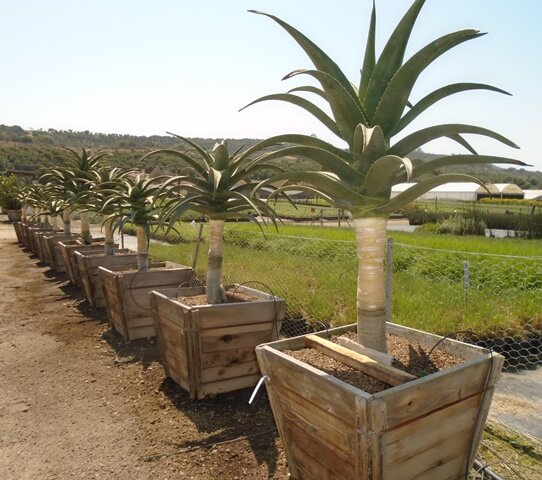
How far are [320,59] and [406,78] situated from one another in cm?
46

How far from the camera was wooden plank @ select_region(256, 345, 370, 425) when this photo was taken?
1970 mm

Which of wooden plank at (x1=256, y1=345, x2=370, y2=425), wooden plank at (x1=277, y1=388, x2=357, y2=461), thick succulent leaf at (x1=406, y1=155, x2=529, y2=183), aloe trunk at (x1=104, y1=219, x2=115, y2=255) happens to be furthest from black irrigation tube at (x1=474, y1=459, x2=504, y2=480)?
aloe trunk at (x1=104, y1=219, x2=115, y2=255)

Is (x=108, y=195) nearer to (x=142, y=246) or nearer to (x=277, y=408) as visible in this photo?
(x=142, y=246)

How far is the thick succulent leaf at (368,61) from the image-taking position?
92.7 inches

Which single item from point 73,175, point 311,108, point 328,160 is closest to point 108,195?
point 73,175

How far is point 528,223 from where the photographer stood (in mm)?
20719

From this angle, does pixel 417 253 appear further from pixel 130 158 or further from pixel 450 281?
pixel 130 158

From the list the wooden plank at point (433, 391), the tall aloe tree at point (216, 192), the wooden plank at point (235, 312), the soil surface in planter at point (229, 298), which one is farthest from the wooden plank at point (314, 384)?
the soil surface in planter at point (229, 298)

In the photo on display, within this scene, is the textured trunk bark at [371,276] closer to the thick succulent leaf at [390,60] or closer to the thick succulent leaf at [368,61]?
the thick succulent leaf at [390,60]

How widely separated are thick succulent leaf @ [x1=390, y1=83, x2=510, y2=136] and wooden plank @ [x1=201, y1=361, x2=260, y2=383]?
2.40 m

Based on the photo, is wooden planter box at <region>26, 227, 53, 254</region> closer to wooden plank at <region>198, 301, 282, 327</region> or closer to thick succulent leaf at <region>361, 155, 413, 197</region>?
wooden plank at <region>198, 301, 282, 327</region>

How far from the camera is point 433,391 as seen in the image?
206 cm

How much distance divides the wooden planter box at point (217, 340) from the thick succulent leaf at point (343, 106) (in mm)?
1837

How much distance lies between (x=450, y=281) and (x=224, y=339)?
537 cm
